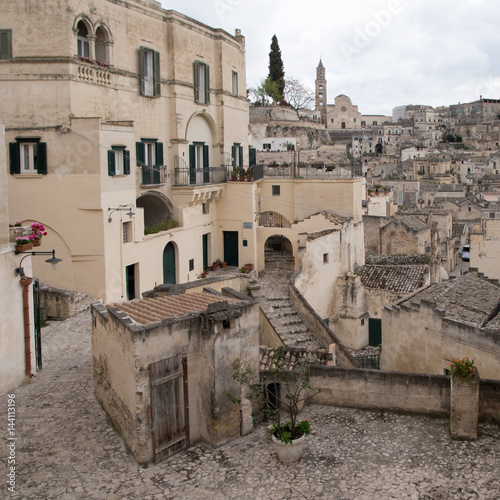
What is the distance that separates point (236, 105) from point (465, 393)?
23.8 meters

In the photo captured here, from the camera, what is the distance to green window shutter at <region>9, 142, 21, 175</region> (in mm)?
21734

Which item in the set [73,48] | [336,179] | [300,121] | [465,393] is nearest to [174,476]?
[465,393]

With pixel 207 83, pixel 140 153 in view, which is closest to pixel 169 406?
pixel 140 153

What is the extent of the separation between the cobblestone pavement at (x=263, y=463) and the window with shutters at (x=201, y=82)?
18.6 meters

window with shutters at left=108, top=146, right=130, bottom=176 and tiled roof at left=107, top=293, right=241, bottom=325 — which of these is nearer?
tiled roof at left=107, top=293, right=241, bottom=325

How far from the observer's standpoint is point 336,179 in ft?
103

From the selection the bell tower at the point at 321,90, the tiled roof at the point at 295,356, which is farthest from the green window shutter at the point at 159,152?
the bell tower at the point at 321,90

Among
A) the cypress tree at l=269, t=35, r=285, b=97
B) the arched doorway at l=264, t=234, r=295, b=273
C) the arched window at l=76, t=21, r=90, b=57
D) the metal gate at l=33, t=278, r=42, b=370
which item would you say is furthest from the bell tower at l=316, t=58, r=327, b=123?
the metal gate at l=33, t=278, r=42, b=370

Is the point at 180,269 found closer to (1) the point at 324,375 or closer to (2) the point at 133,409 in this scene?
(1) the point at 324,375

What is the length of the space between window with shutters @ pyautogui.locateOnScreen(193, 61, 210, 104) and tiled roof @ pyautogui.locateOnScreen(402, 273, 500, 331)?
561 inches

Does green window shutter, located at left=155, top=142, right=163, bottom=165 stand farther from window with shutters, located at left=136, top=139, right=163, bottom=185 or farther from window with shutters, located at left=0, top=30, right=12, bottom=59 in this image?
window with shutters, located at left=0, top=30, right=12, bottom=59

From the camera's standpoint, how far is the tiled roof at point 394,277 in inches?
1146

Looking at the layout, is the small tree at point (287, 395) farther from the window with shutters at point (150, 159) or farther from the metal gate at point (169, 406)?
the window with shutters at point (150, 159)

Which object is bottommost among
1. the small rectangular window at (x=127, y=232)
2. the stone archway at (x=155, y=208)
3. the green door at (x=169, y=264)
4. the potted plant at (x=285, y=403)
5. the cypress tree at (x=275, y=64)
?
the potted plant at (x=285, y=403)
